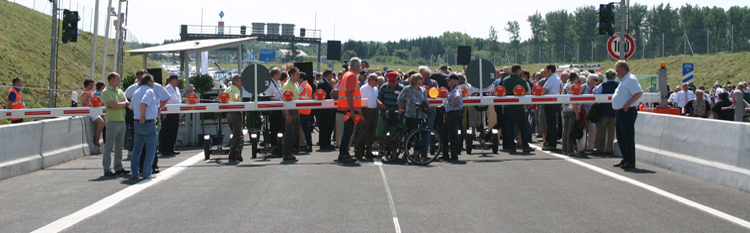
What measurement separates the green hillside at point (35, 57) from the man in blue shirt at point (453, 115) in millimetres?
18797

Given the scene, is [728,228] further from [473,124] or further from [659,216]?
[473,124]

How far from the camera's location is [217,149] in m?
12.9

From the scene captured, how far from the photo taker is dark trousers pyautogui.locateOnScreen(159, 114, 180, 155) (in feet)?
46.4

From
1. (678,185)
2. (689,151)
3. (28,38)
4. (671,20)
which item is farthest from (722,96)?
(671,20)

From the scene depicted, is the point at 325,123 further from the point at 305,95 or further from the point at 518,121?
the point at 518,121

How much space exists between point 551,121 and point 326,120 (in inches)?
195

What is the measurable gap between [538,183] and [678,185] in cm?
187

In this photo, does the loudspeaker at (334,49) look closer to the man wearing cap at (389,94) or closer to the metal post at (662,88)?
the man wearing cap at (389,94)

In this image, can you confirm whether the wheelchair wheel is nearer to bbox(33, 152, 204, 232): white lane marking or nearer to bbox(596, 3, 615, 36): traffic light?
bbox(33, 152, 204, 232): white lane marking

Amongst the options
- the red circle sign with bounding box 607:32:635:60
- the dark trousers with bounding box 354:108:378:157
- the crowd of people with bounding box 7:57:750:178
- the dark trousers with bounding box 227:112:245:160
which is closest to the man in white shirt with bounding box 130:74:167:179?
the crowd of people with bounding box 7:57:750:178

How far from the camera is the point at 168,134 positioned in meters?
14.2

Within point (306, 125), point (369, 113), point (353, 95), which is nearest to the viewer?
point (353, 95)

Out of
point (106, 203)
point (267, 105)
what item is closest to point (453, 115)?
point (267, 105)

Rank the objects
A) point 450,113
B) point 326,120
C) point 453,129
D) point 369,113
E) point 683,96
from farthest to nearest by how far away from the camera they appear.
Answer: point 683,96 < point 326,120 < point 450,113 < point 453,129 < point 369,113
